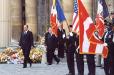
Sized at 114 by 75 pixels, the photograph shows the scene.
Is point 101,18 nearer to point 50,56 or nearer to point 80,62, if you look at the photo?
point 80,62

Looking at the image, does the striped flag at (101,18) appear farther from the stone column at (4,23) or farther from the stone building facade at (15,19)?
the stone column at (4,23)

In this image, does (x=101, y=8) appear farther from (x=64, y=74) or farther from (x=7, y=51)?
(x=7, y=51)

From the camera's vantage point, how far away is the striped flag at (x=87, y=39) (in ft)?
50.0

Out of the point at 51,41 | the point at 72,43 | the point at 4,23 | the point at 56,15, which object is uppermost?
the point at 56,15

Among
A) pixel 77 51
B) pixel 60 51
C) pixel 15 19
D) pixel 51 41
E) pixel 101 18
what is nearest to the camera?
pixel 77 51

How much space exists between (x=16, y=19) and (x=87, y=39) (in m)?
13.7

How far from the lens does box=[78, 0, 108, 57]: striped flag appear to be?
15250 millimetres

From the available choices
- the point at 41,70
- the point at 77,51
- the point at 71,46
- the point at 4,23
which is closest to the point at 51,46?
the point at 41,70

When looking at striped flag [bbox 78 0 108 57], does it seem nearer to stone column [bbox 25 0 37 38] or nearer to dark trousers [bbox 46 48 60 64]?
dark trousers [bbox 46 48 60 64]

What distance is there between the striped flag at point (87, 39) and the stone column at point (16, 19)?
13.0 meters

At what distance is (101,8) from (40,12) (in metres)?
10.6

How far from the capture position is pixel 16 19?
94.3 feet

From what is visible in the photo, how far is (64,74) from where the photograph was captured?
754 inches

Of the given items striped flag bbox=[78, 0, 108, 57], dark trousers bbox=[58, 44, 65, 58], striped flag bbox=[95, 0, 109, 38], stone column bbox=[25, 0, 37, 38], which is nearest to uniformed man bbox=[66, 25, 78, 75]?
striped flag bbox=[95, 0, 109, 38]
